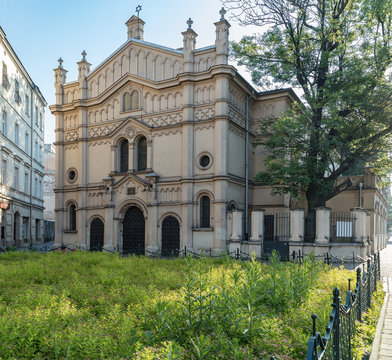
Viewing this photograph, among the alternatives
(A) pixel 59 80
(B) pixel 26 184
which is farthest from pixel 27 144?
(A) pixel 59 80

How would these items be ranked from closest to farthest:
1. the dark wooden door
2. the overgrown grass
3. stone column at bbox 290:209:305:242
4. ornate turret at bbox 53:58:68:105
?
the overgrown grass < stone column at bbox 290:209:305:242 < the dark wooden door < ornate turret at bbox 53:58:68:105

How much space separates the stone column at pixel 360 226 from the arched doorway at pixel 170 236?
10337 millimetres

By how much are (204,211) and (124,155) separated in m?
7.58

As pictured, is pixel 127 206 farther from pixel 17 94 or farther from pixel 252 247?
pixel 17 94

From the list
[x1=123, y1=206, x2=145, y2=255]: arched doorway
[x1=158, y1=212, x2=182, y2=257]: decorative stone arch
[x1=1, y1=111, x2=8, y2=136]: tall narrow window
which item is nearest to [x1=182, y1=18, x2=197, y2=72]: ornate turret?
[x1=158, y1=212, x2=182, y2=257]: decorative stone arch

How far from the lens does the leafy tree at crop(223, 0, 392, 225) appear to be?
62.2 feet

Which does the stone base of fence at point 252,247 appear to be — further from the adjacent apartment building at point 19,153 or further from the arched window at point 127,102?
the adjacent apartment building at point 19,153

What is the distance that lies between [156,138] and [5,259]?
12.2 meters

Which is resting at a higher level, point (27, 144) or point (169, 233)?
point (27, 144)

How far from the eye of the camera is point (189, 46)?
78.1 ft

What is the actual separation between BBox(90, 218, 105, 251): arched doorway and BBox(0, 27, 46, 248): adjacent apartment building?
21.6ft

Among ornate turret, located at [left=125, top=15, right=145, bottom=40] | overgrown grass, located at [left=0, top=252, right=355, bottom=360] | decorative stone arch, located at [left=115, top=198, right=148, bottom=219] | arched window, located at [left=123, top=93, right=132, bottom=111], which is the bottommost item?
overgrown grass, located at [left=0, top=252, right=355, bottom=360]

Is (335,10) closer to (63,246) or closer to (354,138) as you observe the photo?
(354,138)

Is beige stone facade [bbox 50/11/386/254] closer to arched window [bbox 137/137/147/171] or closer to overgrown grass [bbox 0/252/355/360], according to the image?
arched window [bbox 137/137/147/171]
